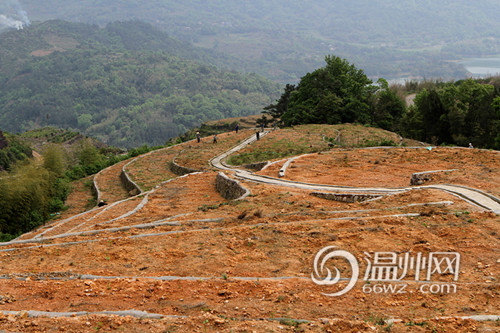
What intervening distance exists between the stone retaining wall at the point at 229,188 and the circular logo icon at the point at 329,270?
31.3ft

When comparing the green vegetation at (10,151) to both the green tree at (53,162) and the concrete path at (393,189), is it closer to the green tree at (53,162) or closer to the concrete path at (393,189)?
the green tree at (53,162)

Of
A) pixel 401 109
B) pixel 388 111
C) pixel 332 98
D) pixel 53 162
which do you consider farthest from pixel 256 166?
pixel 401 109

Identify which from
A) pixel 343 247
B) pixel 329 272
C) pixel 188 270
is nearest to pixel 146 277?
pixel 188 270

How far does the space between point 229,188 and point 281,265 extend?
550 inches

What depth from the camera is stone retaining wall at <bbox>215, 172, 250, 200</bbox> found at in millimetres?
24594

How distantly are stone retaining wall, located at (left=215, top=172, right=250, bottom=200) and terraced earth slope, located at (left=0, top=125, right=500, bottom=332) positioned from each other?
715mm

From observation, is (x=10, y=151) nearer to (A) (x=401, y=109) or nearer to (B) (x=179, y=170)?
(B) (x=179, y=170)

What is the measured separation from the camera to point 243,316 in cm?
1010

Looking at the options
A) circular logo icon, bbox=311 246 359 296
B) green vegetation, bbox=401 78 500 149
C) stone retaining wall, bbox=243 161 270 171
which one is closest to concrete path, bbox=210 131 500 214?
stone retaining wall, bbox=243 161 270 171

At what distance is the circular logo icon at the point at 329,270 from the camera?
38.2 feet

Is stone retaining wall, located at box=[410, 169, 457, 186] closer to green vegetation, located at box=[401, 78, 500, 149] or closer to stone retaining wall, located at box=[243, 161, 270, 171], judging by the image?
stone retaining wall, located at box=[243, 161, 270, 171]

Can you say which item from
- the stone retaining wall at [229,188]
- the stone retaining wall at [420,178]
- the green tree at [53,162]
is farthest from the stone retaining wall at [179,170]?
the stone retaining wall at [420,178]

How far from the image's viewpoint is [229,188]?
2686 cm

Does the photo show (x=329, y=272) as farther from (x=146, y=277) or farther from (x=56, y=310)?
(x=56, y=310)
